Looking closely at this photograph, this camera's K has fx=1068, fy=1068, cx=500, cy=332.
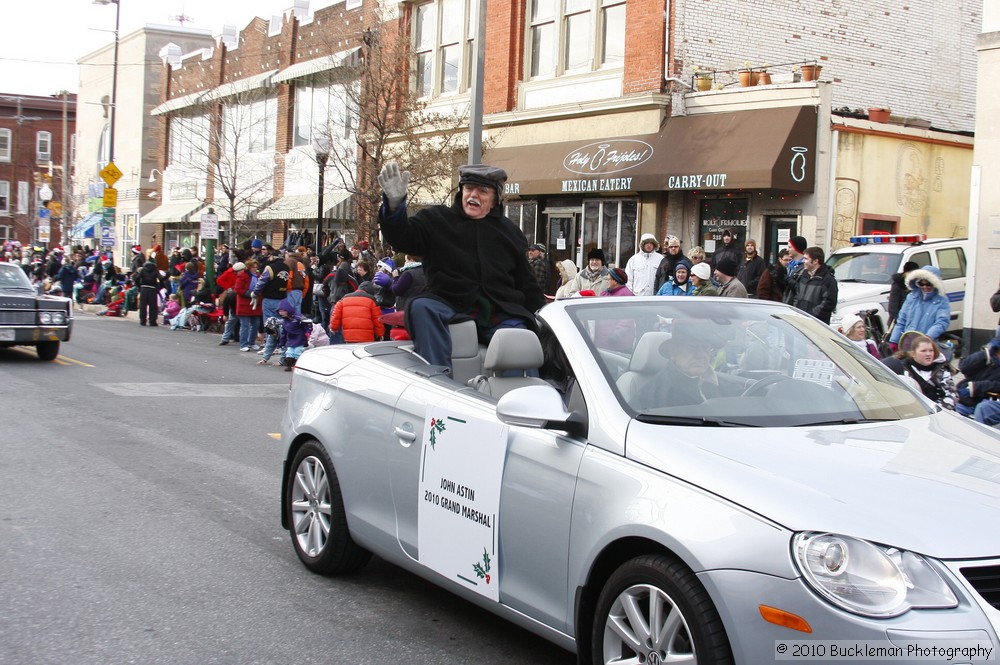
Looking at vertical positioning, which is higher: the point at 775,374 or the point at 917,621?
the point at 775,374

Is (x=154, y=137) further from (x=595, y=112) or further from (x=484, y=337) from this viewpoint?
(x=484, y=337)

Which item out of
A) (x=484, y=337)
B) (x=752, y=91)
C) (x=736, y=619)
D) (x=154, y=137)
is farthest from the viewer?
(x=154, y=137)

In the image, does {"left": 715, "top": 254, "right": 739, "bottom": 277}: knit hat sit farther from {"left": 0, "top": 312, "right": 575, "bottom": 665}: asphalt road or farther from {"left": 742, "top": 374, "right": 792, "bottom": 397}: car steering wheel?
{"left": 742, "top": 374, "right": 792, "bottom": 397}: car steering wheel

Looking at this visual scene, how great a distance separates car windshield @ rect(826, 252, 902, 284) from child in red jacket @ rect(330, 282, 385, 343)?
23.9ft

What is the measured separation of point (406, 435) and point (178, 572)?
176 cm

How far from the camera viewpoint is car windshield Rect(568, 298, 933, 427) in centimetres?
410

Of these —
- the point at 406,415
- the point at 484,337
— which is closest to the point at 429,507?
the point at 406,415

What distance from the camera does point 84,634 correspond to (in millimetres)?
4762

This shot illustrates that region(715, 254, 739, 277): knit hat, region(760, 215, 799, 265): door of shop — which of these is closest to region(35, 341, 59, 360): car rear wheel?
region(715, 254, 739, 277): knit hat

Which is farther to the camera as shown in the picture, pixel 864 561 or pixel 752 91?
pixel 752 91

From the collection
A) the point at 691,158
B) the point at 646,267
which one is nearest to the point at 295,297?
the point at 646,267

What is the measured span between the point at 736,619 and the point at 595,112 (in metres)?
19.8

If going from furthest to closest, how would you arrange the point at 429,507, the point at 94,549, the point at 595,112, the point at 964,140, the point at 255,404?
the point at 595,112
the point at 964,140
the point at 255,404
the point at 94,549
the point at 429,507

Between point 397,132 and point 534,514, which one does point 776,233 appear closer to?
point 397,132
